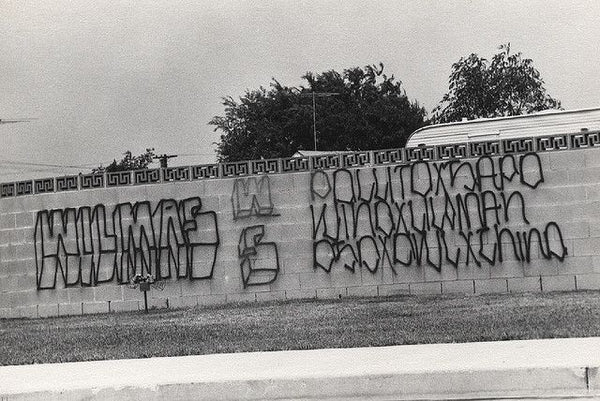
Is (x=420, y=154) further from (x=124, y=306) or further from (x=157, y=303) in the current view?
(x=124, y=306)

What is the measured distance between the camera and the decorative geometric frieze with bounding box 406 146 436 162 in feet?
54.9

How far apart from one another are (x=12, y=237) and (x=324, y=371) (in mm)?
12077

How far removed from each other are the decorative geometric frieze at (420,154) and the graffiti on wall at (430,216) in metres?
0.12

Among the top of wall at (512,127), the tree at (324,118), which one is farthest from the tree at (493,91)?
the top of wall at (512,127)

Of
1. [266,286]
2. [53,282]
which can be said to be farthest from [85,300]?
[266,286]

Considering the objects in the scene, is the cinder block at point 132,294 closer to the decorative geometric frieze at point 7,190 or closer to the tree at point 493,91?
the decorative geometric frieze at point 7,190

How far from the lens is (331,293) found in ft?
56.0

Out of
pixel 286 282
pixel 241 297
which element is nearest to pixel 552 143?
pixel 286 282

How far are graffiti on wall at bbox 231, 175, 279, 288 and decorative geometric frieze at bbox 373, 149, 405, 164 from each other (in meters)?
1.91

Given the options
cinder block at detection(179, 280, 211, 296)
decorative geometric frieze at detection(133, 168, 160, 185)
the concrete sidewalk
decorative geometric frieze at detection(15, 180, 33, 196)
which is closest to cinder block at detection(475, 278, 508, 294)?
cinder block at detection(179, 280, 211, 296)

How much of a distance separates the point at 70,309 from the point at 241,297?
10.5ft

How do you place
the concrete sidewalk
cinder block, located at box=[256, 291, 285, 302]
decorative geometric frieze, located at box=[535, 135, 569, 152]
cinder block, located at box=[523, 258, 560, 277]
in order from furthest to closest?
1. cinder block, located at box=[256, 291, 285, 302]
2. cinder block, located at box=[523, 258, 560, 277]
3. decorative geometric frieze, located at box=[535, 135, 569, 152]
4. the concrete sidewalk

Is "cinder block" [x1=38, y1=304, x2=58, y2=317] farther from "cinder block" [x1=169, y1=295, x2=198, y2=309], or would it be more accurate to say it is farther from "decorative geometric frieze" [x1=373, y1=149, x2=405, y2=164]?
"decorative geometric frieze" [x1=373, y1=149, x2=405, y2=164]

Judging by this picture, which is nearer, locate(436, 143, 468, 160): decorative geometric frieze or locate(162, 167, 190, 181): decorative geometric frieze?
locate(436, 143, 468, 160): decorative geometric frieze
